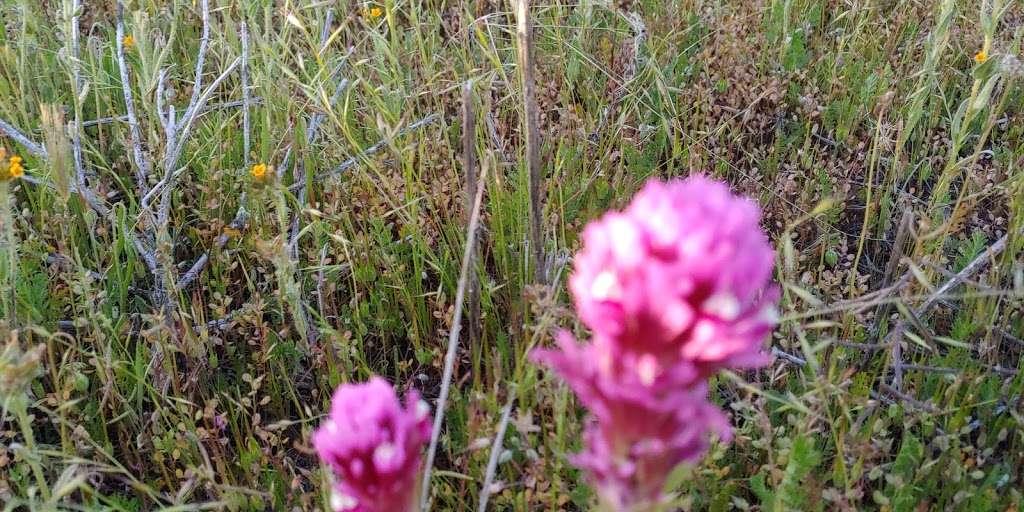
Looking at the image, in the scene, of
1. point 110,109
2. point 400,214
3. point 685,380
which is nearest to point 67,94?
point 110,109

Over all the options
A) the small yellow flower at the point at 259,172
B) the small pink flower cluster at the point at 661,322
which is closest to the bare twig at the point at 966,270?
the small pink flower cluster at the point at 661,322

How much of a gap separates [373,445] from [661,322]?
1.24 feet

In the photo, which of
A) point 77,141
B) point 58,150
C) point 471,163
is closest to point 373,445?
point 471,163

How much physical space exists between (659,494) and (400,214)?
4.81 feet

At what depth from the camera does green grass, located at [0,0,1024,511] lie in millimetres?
1678

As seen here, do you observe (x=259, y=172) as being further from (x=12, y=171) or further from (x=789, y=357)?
(x=789, y=357)

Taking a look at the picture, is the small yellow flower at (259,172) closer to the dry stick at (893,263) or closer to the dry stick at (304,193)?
the dry stick at (304,193)

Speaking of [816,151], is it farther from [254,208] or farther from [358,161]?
[254,208]

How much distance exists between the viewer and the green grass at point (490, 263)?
1678mm

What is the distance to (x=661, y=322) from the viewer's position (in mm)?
725

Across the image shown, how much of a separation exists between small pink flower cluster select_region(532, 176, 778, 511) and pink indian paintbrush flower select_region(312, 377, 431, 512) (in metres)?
0.22

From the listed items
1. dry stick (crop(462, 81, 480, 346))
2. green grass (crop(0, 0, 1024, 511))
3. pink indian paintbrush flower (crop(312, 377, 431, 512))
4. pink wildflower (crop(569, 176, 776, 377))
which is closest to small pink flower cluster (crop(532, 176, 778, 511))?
pink wildflower (crop(569, 176, 776, 377))

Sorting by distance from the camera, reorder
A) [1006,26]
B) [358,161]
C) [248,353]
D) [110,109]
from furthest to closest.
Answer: [1006,26] < [110,109] < [358,161] < [248,353]

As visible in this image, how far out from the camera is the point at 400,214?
219 centimetres
